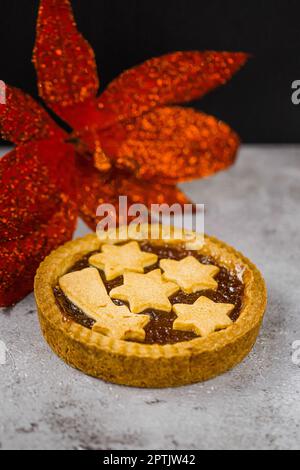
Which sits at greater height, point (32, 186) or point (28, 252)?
point (32, 186)

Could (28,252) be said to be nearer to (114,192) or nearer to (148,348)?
(114,192)

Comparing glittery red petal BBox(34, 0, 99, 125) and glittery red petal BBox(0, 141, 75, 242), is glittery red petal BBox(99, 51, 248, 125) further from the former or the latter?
glittery red petal BBox(0, 141, 75, 242)

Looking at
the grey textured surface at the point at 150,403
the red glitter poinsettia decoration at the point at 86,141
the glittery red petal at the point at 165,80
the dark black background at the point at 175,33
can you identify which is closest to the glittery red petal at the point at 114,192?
the red glitter poinsettia decoration at the point at 86,141

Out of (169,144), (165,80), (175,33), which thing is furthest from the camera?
(175,33)

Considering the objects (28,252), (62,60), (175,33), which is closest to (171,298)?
(28,252)

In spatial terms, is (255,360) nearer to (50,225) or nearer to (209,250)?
(209,250)

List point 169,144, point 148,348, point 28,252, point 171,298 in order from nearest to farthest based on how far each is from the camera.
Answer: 1. point 148,348
2. point 171,298
3. point 28,252
4. point 169,144
